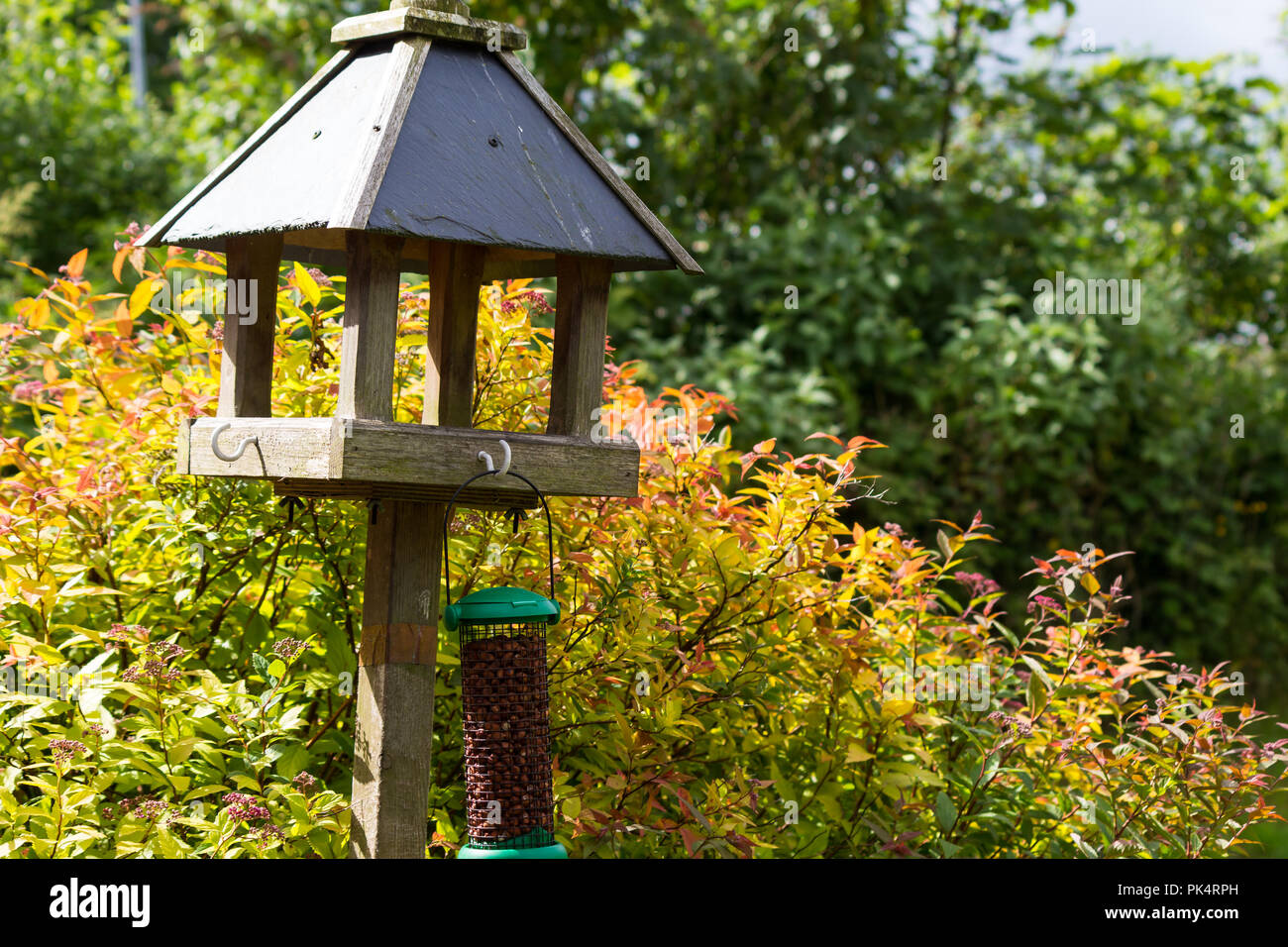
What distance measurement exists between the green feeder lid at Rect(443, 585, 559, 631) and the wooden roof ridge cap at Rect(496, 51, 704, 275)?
864mm

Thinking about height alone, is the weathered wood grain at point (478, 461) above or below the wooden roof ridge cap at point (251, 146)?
below

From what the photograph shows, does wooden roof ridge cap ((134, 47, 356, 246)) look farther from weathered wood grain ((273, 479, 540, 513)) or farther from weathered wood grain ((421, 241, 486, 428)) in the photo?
weathered wood grain ((273, 479, 540, 513))

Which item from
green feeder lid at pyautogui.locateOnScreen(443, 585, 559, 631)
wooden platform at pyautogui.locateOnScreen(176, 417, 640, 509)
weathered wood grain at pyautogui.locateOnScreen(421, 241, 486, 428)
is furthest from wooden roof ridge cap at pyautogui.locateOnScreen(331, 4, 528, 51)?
green feeder lid at pyautogui.locateOnScreen(443, 585, 559, 631)

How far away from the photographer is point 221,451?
2.67 m

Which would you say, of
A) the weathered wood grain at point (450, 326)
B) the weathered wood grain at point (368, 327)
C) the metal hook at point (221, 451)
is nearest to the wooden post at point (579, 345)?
the weathered wood grain at point (450, 326)

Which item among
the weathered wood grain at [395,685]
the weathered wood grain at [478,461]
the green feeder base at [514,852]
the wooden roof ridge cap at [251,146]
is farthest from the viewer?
the wooden roof ridge cap at [251,146]

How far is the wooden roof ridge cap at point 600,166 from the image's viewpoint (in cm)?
286

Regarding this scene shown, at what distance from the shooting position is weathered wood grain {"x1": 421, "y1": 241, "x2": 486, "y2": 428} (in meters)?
2.85

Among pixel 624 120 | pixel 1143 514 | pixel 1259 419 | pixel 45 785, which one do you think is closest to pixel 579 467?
pixel 45 785

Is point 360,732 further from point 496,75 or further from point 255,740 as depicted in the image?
point 496,75

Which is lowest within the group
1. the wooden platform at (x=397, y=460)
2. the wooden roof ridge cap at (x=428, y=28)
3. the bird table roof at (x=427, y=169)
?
the wooden platform at (x=397, y=460)

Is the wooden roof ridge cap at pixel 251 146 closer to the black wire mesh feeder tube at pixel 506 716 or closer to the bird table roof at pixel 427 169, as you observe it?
the bird table roof at pixel 427 169

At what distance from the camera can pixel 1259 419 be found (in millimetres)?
9039

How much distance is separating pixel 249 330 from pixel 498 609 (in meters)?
0.96
